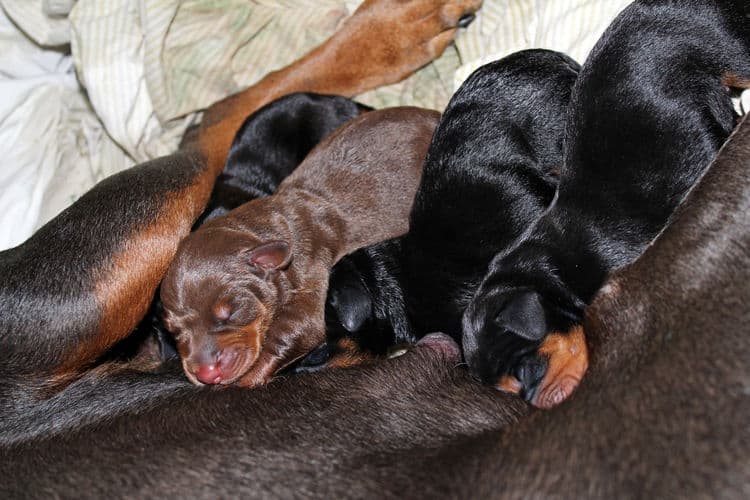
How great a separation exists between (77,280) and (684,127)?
1.94 m

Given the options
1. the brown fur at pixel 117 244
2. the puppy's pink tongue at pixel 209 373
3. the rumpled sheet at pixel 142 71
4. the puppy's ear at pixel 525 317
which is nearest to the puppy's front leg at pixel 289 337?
the puppy's pink tongue at pixel 209 373

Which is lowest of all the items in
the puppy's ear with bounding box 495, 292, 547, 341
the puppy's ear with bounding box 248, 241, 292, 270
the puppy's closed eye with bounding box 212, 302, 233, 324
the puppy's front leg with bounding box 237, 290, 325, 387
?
the puppy's front leg with bounding box 237, 290, 325, 387

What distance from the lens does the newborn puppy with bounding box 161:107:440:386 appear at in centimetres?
300

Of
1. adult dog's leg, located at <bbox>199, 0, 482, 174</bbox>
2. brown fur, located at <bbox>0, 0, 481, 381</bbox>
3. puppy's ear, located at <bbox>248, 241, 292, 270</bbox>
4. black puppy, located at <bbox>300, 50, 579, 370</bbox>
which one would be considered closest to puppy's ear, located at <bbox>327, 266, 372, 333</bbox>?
black puppy, located at <bbox>300, 50, 579, 370</bbox>

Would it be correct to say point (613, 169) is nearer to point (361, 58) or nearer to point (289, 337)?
point (289, 337)

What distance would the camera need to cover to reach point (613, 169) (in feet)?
9.46

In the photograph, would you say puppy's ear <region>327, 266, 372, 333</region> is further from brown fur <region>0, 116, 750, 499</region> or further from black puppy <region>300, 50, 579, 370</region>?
brown fur <region>0, 116, 750, 499</region>

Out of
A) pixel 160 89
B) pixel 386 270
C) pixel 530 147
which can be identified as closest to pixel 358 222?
pixel 386 270

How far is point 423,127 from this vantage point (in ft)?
11.5

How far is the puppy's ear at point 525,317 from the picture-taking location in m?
2.74

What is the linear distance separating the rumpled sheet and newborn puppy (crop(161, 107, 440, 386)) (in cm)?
54

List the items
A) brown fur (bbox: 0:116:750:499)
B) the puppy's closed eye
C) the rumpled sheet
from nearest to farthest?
brown fur (bbox: 0:116:750:499), the puppy's closed eye, the rumpled sheet

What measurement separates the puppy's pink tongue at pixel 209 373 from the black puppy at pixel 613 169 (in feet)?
2.48

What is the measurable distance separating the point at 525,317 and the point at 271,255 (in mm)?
836
